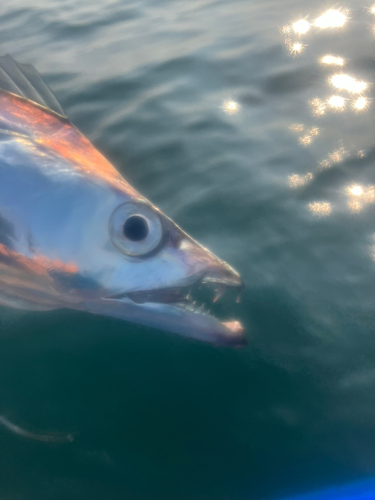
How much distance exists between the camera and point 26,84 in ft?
8.96

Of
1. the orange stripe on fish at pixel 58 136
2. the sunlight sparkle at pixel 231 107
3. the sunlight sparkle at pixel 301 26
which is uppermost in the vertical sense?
the sunlight sparkle at pixel 301 26

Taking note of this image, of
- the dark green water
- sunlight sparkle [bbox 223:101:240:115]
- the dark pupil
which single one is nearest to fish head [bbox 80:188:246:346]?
the dark pupil

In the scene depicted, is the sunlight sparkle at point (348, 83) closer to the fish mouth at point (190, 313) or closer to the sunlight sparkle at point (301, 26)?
the sunlight sparkle at point (301, 26)

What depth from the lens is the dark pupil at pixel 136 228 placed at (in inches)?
71.9

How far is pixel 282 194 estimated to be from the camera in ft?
9.96

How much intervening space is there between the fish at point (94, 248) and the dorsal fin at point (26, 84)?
787 millimetres

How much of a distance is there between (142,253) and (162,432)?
91 centimetres

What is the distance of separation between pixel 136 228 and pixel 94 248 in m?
0.22

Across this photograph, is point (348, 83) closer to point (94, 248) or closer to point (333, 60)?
point (333, 60)

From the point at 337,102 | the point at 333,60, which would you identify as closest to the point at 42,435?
the point at 337,102

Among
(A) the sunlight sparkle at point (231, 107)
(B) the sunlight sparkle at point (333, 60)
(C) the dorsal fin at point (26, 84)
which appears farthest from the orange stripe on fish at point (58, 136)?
(B) the sunlight sparkle at point (333, 60)

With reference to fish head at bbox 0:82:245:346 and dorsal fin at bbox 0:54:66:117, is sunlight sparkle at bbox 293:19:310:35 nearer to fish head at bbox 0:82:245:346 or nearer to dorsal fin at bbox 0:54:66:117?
dorsal fin at bbox 0:54:66:117

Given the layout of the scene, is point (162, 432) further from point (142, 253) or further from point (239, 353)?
point (142, 253)

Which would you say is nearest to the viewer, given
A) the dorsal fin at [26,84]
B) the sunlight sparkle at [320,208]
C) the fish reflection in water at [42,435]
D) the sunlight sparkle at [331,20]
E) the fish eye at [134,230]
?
the fish eye at [134,230]
